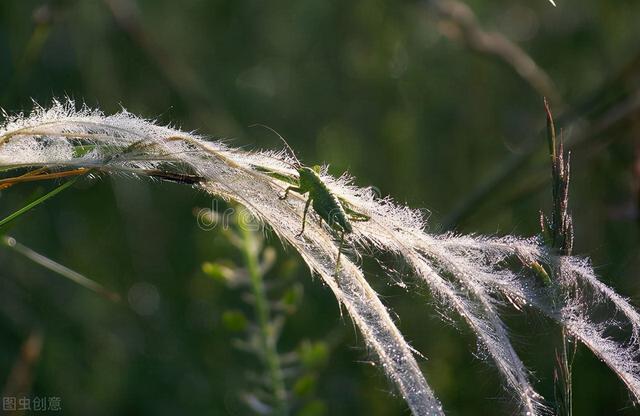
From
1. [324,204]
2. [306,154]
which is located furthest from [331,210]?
[306,154]

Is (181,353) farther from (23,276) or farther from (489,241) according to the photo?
(489,241)

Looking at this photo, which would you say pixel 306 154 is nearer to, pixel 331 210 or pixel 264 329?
pixel 264 329

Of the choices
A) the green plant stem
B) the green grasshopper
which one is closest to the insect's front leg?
the green grasshopper

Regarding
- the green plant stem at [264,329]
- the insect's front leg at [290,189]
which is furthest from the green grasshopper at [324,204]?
the green plant stem at [264,329]

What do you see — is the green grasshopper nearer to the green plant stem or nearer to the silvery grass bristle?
the silvery grass bristle

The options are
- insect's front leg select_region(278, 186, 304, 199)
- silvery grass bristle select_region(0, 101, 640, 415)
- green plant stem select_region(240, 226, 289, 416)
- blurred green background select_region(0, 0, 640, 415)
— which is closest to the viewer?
silvery grass bristle select_region(0, 101, 640, 415)

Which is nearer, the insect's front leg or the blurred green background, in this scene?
the insect's front leg

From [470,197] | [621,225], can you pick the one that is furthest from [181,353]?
[621,225]
